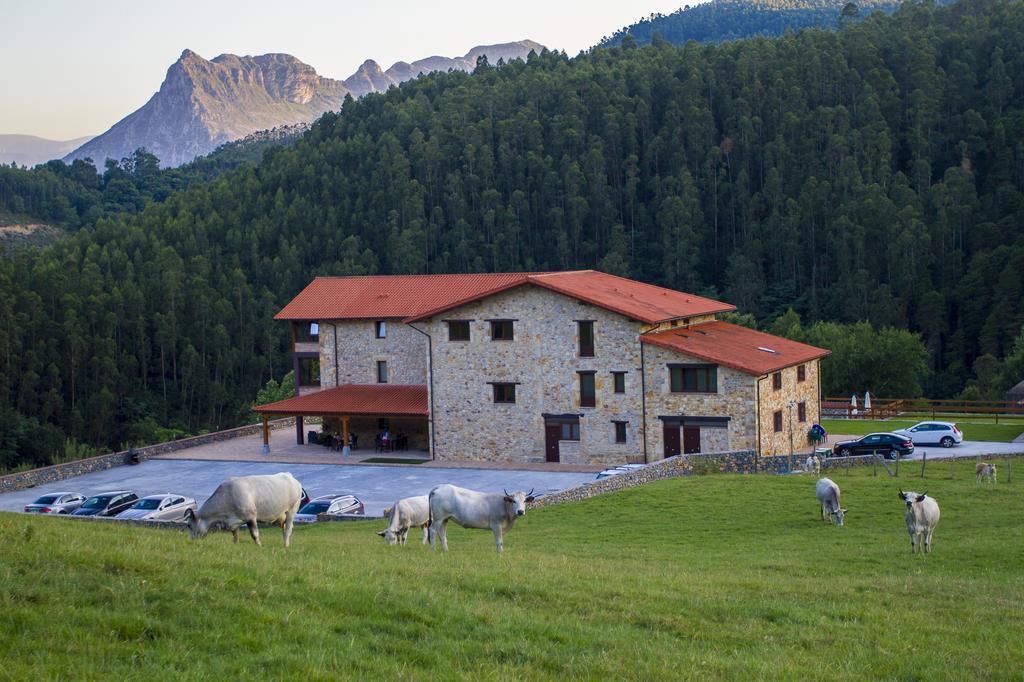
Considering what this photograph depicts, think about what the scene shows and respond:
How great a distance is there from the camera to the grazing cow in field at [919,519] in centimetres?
2072

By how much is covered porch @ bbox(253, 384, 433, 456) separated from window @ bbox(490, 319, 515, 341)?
4740 mm

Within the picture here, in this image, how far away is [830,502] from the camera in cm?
Answer: 2600

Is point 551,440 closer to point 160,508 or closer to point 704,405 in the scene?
point 704,405

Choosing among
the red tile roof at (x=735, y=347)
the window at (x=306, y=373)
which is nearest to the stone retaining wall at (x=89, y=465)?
the window at (x=306, y=373)

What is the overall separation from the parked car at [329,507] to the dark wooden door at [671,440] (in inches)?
551

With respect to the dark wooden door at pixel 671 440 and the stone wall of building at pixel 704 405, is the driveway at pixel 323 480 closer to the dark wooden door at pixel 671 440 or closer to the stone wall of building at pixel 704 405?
the dark wooden door at pixel 671 440

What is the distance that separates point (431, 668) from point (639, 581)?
19.4 ft

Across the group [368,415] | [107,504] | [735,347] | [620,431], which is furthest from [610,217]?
[107,504]

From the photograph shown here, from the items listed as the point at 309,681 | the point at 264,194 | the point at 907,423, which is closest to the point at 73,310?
the point at 264,194

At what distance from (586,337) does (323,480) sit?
12321 mm

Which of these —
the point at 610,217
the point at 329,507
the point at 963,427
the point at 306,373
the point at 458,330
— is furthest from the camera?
the point at 610,217

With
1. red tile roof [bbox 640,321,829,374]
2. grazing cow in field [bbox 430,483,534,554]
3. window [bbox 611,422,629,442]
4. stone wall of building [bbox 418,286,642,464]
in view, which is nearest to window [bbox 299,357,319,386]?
stone wall of building [bbox 418,286,642,464]

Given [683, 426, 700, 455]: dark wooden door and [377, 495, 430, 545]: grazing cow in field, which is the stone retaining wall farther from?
[377, 495, 430, 545]: grazing cow in field

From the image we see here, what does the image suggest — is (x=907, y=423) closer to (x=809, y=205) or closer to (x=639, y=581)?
(x=639, y=581)
